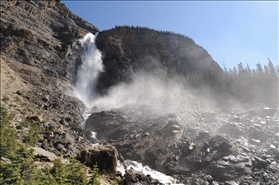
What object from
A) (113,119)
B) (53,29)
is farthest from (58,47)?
(113,119)

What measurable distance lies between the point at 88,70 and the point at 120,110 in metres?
28.3

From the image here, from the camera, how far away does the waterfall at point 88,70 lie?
58.3 meters

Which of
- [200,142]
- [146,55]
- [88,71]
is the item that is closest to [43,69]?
[88,71]

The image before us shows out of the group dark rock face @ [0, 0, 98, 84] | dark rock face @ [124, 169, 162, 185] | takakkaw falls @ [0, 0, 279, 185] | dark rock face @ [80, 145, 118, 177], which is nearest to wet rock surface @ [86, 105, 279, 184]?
takakkaw falls @ [0, 0, 279, 185]

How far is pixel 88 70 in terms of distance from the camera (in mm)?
66062

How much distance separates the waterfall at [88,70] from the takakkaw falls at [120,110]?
1.08ft

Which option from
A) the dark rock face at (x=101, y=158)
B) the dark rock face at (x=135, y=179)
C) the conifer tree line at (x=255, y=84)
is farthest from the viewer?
the conifer tree line at (x=255, y=84)

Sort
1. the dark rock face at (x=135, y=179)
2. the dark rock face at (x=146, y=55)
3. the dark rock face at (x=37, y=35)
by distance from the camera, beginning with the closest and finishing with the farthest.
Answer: the dark rock face at (x=135, y=179) → the dark rock face at (x=37, y=35) → the dark rock face at (x=146, y=55)

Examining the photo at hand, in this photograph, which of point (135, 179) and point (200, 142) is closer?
point (135, 179)

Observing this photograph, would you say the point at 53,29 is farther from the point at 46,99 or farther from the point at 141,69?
the point at 46,99

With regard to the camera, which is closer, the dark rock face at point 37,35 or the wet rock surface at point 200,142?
the wet rock surface at point 200,142

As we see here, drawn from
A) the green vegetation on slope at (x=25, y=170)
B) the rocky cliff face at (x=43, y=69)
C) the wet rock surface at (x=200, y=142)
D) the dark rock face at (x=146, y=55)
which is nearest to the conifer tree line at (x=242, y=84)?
the dark rock face at (x=146, y=55)

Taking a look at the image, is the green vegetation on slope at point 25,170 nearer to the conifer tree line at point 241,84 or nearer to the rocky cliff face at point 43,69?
the rocky cliff face at point 43,69

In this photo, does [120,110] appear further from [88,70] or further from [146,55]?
[146,55]
